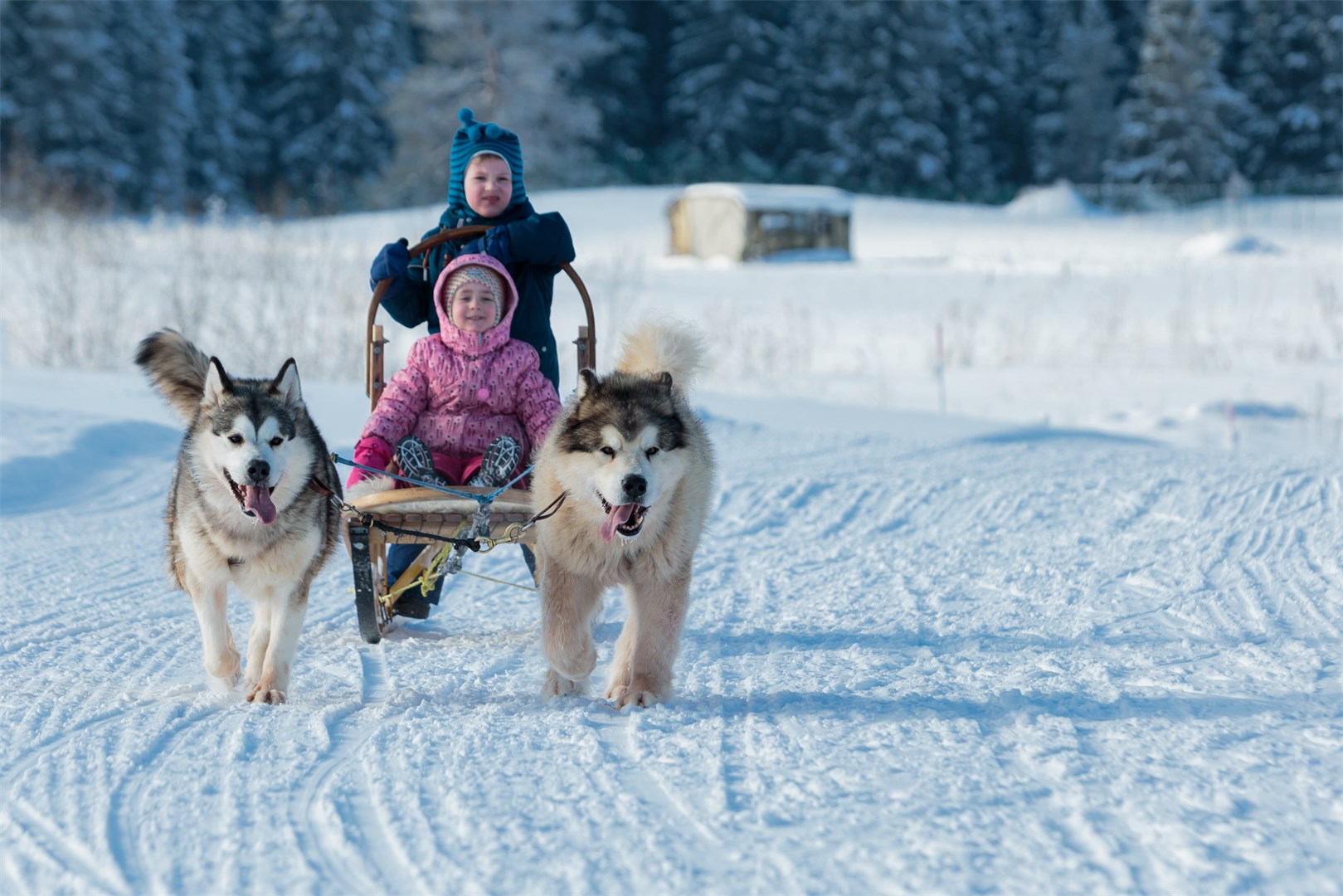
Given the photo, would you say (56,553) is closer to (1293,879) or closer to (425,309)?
(425,309)

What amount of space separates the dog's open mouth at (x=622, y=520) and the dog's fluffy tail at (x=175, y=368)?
1.42 metres

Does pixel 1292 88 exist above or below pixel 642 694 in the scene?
above

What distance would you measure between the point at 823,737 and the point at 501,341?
1955 millimetres

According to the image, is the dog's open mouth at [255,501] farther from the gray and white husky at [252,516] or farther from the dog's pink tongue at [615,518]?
the dog's pink tongue at [615,518]

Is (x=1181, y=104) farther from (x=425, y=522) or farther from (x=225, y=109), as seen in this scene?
(x=425, y=522)

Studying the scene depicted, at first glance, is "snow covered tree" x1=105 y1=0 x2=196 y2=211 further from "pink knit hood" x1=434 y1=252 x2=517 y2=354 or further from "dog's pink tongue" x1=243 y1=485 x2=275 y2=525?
"dog's pink tongue" x1=243 y1=485 x2=275 y2=525

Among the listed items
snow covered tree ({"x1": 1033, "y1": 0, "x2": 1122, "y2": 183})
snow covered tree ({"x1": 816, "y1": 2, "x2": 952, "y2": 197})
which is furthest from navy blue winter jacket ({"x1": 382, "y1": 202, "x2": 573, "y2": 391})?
snow covered tree ({"x1": 1033, "y1": 0, "x2": 1122, "y2": 183})

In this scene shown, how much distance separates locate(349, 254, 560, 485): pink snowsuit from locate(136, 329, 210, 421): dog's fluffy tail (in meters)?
0.58

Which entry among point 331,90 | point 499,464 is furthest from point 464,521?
point 331,90

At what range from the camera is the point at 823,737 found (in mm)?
3355

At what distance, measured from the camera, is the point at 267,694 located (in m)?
3.73

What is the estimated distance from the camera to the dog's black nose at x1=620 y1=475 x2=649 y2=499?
3.46m

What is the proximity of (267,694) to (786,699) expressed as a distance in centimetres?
147

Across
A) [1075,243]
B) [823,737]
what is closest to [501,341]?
[823,737]
